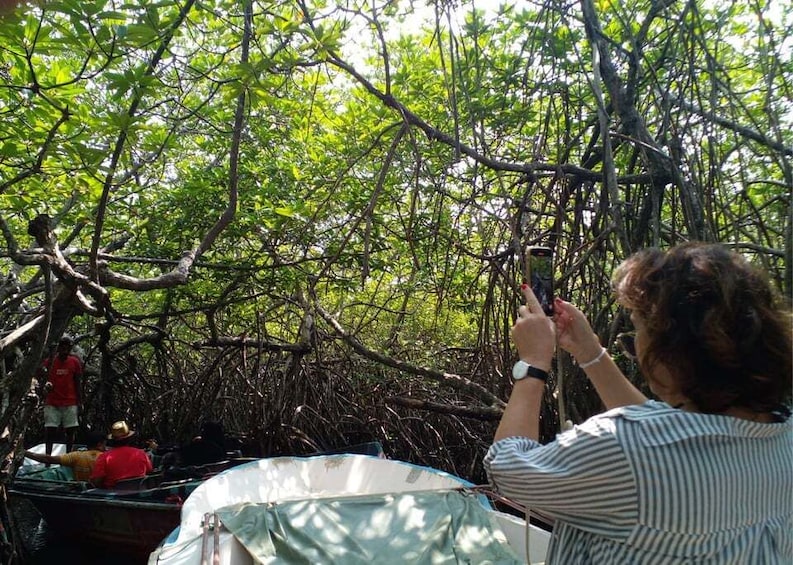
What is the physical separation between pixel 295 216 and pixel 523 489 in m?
3.36

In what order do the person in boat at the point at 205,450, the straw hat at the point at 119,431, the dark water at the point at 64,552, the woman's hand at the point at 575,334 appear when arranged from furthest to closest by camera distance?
the person in boat at the point at 205,450 < the dark water at the point at 64,552 < the straw hat at the point at 119,431 < the woman's hand at the point at 575,334

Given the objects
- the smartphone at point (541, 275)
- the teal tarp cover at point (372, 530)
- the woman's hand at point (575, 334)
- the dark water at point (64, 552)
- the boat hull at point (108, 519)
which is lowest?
the dark water at point (64, 552)

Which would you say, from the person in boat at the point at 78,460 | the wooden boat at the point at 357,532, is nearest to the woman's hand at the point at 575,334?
the wooden boat at the point at 357,532

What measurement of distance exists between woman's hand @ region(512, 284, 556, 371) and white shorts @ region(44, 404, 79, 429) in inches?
245

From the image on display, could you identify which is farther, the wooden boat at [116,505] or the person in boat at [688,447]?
the wooden boat at [116,505]

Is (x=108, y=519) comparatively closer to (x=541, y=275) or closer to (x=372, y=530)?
(x=372, y=530)

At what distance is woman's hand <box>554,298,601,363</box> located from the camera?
110 centimetres

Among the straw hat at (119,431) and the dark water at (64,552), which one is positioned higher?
the straw hat at (119,431)

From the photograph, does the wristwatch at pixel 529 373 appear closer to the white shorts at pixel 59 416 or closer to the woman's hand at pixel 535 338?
the woman's hand at pixel 535 338

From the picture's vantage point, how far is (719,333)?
2.45ft

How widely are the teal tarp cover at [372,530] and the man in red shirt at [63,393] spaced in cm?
387

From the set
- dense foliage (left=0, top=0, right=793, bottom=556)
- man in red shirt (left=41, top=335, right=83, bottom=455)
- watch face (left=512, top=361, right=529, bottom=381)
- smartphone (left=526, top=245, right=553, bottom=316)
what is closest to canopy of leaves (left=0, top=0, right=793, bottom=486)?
dense foliage (left=0, top=0, right=793, bottom=556)

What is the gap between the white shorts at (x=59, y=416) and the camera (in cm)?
608

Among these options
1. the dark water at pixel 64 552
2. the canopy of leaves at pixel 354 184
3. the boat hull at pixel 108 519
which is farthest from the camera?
the dark water at pixel 64 552
